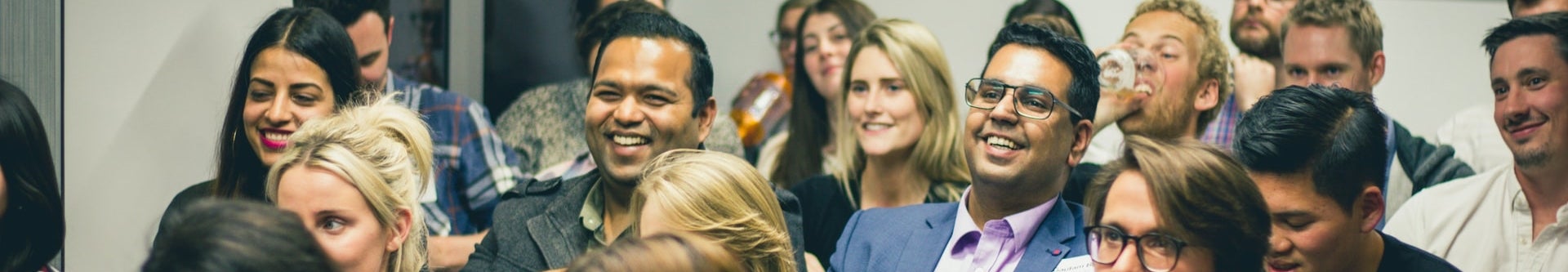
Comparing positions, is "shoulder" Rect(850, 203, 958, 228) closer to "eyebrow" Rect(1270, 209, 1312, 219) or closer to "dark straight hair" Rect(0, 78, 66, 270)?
"eyebrow" Rect(1270, 209, 1312, 219)

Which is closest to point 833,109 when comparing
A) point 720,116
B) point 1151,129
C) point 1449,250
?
point 720,116

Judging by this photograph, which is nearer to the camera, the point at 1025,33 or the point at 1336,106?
the point at 1336,106

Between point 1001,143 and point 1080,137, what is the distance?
194 mm

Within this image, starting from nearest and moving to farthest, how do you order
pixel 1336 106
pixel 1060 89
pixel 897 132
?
pixel 1336 106, pixel 1060 89, pixel 897 132

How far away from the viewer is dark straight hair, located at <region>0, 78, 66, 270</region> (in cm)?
278

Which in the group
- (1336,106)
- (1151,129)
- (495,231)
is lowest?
(495,231)

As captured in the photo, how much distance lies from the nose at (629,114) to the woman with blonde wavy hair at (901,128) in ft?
2.84

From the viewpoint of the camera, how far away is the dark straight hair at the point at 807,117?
14.6ft

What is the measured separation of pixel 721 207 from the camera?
8.51 ft

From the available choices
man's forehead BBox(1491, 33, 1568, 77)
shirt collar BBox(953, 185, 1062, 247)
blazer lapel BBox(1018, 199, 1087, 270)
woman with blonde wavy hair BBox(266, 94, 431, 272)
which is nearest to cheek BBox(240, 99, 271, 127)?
woman with blonde wavy hair BBox(266, 94, 431, 272)

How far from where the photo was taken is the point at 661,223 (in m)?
2.57

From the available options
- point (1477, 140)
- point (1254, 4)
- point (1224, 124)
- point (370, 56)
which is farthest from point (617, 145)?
point (1477, 140)

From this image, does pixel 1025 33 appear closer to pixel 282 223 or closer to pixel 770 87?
pixel 282 223

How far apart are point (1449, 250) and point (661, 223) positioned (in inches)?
77.7
